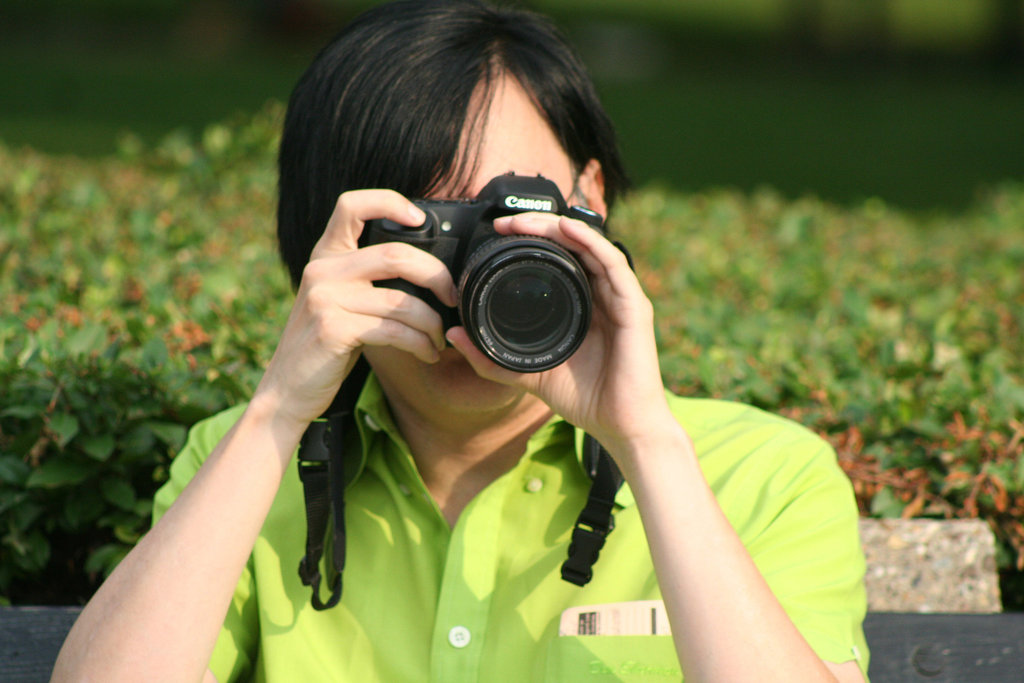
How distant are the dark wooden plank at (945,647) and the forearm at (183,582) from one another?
4.05ft

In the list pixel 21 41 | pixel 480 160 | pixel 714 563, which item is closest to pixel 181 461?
pixel 480 160

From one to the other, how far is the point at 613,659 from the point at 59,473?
121cm

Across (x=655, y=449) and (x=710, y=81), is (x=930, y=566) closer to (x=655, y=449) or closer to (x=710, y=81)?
(x=655, y=449)

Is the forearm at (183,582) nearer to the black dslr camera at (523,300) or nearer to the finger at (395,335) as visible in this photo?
the finger at (395,335)

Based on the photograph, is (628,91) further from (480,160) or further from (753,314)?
(480,160)

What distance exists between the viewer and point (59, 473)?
6.99 feet

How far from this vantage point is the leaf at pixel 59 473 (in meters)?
2.11

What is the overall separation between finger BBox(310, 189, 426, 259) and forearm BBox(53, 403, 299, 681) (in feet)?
1.12

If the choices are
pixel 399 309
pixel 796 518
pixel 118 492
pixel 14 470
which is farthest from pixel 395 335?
pixel 14 470

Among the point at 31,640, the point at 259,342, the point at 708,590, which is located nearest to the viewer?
the point at 708,590

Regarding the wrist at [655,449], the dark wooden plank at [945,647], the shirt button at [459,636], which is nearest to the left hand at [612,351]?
the wrist at [655,449]

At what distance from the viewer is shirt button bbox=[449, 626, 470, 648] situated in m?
1.64

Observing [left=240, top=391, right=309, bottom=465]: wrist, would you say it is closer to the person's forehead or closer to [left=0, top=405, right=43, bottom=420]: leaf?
the person's forehead

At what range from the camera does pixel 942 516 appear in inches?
90.3
